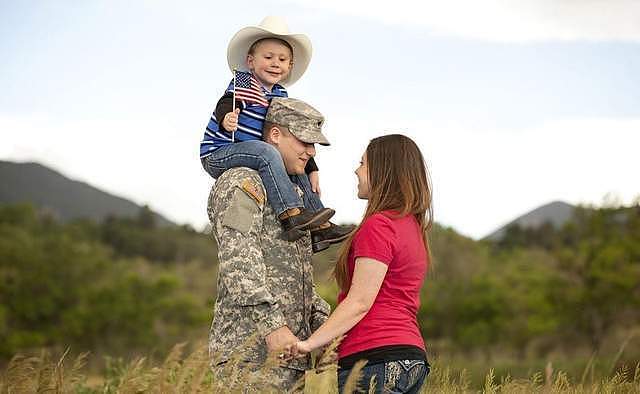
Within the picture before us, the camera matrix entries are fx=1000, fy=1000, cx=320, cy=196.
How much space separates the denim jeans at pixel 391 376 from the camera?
460 centimetres

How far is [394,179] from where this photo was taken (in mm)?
4770

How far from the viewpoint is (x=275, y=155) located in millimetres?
5367

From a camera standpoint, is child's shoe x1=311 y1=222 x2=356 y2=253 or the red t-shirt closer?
the red t-shirt

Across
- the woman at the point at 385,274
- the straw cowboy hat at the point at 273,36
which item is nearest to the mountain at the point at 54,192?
the straw cowboy hat at the point at 273,36

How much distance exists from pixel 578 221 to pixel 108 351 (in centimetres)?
2440

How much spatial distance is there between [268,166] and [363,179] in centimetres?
66

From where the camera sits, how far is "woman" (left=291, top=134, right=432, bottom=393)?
4609mm

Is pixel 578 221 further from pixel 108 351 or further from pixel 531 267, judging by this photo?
pixel 108 351

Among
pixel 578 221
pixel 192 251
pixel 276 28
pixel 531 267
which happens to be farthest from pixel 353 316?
pixel 192 251

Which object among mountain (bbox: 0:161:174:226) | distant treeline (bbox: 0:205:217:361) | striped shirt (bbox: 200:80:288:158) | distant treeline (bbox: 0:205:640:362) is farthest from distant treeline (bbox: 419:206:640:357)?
mountain (bbox: 0:161:174:226)

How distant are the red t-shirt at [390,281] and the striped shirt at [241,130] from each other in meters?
1.17

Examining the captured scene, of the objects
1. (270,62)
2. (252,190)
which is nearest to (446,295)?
(270,62)

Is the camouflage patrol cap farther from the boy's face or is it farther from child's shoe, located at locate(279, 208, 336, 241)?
the boy's face

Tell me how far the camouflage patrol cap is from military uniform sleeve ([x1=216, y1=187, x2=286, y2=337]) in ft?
1.88
